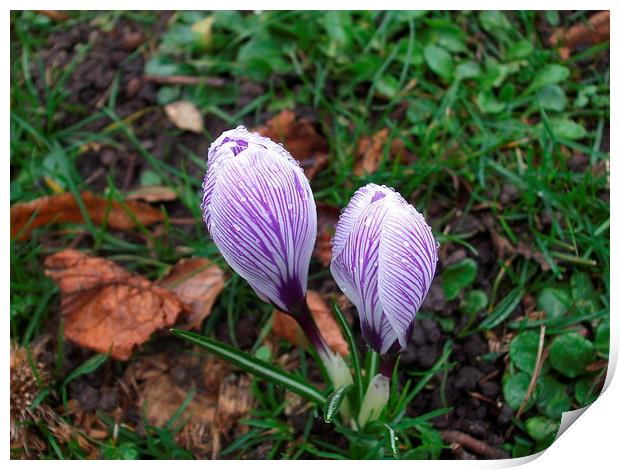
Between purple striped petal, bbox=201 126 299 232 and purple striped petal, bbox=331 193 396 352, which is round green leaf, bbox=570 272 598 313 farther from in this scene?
purple striped petal, bbox=201 126 299 232

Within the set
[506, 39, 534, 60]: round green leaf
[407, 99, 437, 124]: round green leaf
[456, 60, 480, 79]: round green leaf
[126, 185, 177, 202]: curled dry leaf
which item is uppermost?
[506, 39, 534, 60]: round green leaf

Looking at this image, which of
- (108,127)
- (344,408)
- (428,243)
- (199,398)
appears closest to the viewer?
(428,243)

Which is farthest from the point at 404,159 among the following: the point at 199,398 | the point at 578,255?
the point at 199,398

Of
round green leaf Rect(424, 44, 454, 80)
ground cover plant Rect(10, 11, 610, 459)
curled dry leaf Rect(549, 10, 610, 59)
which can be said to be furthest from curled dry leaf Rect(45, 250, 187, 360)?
curled dry leaf Rect(549, 10, 610, 59)

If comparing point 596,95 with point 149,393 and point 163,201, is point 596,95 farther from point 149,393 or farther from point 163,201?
point 149,393

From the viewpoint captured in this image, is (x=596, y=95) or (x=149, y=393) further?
(x=596, y=95)

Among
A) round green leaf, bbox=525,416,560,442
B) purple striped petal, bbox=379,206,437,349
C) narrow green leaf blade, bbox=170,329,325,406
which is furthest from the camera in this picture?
round green leaf, bbox=525,416,560,442

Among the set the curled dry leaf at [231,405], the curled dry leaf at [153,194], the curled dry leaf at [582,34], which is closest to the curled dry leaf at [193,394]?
the curled dry leaf at [231,405]
